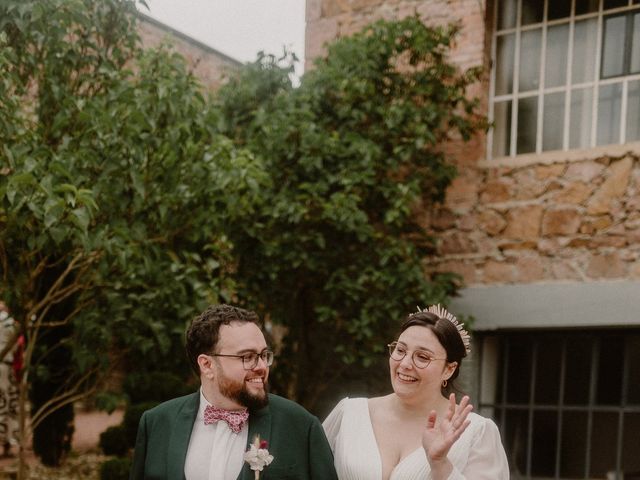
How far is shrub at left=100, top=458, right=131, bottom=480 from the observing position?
23.5 ft

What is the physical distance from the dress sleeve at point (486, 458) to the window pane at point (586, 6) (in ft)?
15.1

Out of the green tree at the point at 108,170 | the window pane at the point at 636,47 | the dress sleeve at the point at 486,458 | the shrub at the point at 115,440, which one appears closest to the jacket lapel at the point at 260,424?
the dress sleeve at the point at 486,458

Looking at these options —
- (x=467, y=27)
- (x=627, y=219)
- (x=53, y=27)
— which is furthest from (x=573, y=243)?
(x=53, y=27)

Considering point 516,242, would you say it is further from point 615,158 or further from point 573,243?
point 615,158

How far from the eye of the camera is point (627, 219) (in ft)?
22.9

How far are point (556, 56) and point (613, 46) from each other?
471mm

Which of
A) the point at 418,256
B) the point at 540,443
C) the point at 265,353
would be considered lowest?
the point at 540,443

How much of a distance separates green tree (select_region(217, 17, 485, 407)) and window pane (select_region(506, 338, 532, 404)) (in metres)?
0.76

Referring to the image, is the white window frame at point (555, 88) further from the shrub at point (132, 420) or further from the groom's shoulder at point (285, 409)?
the groom's shoulder at point (285, 409)

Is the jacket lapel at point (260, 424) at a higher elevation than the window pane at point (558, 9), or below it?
below

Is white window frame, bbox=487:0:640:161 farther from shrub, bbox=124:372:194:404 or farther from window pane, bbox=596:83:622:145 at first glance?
shrub, bbox=124:372:194:404

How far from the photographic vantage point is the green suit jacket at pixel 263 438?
341 cm

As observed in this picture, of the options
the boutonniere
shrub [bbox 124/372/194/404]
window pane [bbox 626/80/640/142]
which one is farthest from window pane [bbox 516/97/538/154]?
the boutonniere

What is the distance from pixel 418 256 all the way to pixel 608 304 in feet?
5.12
